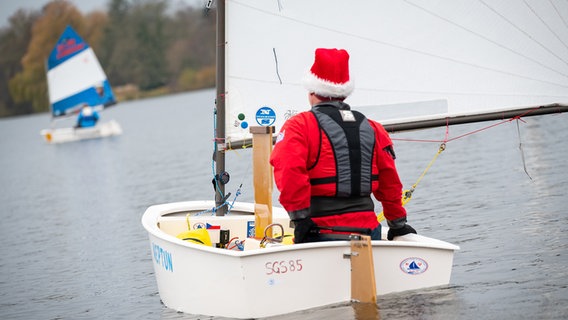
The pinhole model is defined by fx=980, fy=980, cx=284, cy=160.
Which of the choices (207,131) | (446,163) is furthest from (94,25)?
(446,163)

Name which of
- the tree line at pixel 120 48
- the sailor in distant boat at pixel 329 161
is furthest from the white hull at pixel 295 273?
the tree line at pixel 120 48

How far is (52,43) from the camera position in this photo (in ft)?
290

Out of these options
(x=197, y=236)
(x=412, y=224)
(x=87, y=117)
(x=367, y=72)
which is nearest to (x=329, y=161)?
(x=197, y=236)

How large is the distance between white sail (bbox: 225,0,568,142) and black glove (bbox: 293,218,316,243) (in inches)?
75.9

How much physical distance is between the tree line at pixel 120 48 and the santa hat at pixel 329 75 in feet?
256

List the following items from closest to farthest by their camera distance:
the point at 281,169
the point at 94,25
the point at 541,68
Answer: the point at 281,169 < the point at 541,68 < the point at 94,25

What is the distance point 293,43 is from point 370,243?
2.67m

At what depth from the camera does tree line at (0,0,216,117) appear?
285ft

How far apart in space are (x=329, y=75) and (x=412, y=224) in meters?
4.46

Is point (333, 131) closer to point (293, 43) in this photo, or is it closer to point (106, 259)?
point (293, 43)

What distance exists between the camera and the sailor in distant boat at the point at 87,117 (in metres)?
38.9

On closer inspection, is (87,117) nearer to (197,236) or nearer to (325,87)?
(197,236)

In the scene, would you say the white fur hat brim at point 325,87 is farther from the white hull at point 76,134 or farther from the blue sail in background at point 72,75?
the white hull at point 76,134

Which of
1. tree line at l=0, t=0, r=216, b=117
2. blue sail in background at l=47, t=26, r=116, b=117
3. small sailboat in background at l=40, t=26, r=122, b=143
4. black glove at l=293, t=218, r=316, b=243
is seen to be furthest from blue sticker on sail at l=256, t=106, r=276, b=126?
tree line at l=0, t=0, r=216, b=117
